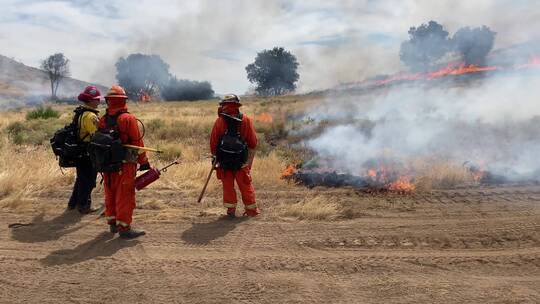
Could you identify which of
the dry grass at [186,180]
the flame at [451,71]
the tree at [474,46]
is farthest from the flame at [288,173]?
the tree at [474,46]

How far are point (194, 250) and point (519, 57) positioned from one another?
14308 mm

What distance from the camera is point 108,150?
5.26m

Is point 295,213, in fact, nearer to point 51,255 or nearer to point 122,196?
point 122,196

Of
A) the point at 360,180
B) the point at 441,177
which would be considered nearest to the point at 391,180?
the point at 360,180

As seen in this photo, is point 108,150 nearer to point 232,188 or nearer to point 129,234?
point 129,234

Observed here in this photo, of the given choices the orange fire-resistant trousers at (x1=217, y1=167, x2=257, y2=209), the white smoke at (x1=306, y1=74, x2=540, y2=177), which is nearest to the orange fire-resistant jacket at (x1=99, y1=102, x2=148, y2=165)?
the orange fire-resistant trousers at (x1=217, y1=167, x2=257, y2=209)

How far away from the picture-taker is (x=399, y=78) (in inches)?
875

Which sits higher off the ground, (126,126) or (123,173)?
(126,126)

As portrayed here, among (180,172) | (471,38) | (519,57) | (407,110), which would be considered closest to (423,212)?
(180,172)

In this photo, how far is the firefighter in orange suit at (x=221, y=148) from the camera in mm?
6148

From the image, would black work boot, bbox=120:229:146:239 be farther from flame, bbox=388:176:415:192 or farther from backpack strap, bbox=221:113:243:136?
flame, bbox=388:176:415:192

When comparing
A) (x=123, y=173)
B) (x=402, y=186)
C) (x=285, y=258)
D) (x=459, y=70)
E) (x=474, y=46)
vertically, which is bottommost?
(x=285, y=258)

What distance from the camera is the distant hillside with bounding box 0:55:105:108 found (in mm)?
67188

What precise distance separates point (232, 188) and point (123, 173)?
1478 millimetres
